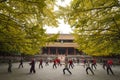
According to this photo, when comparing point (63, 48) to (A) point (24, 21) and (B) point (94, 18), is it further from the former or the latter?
(B) point (94, 18)

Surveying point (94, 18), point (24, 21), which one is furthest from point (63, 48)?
point (94, 18)

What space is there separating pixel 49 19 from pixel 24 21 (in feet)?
8.00

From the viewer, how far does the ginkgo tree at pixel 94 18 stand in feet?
33.8

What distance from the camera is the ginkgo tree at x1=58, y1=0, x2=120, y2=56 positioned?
33.8ft

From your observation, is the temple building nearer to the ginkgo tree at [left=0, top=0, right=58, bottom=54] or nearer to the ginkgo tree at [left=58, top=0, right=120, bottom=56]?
the ginkgo tree at [left=58, top=0, right=120, bottom=56]

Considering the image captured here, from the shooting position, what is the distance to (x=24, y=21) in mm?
13039

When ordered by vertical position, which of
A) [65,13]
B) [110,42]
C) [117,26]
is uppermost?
[65,13]

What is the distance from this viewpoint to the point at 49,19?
14992 mm

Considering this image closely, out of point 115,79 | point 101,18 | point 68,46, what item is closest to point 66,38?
point 68,46

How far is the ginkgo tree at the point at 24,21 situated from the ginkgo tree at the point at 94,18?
1544 mm

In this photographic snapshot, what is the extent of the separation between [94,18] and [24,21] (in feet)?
13.8

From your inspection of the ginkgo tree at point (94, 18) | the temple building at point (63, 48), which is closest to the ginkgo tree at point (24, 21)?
the ginkgo tree at point (94, 18)

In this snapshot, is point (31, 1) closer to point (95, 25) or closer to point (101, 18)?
point (101, 18)

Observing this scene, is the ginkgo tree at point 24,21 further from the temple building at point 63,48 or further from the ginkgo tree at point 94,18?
the temple building at point 63,48
